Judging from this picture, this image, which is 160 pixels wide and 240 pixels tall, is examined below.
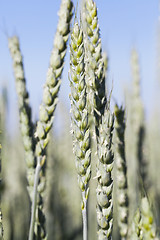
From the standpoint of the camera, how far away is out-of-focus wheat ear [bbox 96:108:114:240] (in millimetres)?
587

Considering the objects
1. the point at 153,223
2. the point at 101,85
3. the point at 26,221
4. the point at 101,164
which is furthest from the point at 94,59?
the point at 26,221

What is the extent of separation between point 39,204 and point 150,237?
1.00ft

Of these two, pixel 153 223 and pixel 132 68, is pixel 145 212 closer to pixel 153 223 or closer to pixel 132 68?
pixel 153 223

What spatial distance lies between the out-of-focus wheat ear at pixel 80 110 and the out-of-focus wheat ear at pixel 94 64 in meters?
0.04

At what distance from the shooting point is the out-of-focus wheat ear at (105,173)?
1.93ft

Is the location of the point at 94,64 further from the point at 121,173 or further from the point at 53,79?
the point at 121,173

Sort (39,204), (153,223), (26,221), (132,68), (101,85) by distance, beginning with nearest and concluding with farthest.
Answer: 1. (153,223)
2. (101,85)
3. (39,204)
4. (26,221)
5. (132,68)

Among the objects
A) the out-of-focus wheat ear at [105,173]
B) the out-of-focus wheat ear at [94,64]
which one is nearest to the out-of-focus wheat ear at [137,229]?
the out-of-focus wheat ear at [105,173]

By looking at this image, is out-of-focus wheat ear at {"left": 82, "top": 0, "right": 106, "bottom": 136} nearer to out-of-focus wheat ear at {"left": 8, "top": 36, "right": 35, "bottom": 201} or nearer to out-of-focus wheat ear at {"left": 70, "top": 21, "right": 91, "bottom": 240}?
out-of-focus wheat ear at {"left": 70, "top": 21, "right": 91, "bottom": 240}

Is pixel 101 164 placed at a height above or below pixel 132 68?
below

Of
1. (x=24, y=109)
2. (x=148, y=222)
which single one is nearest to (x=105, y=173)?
(x=148, y=222)

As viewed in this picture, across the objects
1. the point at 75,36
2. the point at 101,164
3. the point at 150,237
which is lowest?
the point at 150,237

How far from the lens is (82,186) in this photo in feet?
1.93

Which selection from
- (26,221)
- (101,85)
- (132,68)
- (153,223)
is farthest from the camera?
(132,68)
